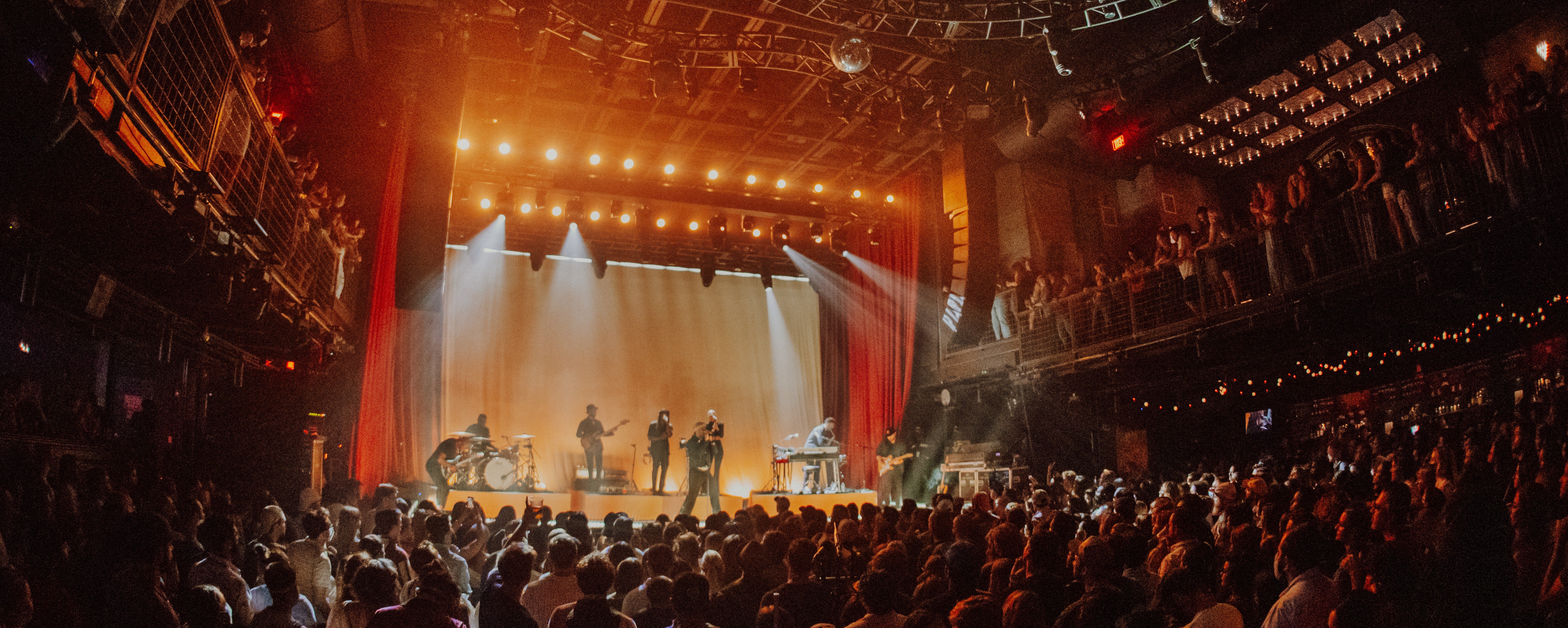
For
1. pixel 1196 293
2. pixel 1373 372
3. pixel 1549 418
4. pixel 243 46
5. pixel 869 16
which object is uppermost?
pixel 869 16

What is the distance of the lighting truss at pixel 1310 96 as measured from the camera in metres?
12.0

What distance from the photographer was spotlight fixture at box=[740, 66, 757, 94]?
1125 centimetres

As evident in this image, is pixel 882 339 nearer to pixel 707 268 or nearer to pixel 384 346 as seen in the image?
pixel 707 268

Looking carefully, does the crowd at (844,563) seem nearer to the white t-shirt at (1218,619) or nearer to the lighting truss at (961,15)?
the white t-shirt at (1218,619)

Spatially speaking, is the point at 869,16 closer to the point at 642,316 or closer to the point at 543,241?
the point at 543,241

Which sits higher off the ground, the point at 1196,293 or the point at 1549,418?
the point at 1196,293

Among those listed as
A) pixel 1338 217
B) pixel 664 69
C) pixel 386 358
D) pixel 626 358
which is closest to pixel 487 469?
pixel 386 358

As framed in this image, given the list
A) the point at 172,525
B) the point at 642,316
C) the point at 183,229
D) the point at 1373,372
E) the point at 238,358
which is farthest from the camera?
the point at 642,316

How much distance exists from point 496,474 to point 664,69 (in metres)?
6.73

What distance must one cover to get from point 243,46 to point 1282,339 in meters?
11.4

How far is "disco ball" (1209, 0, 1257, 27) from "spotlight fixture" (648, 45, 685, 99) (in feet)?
19.9

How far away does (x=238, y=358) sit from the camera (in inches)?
403

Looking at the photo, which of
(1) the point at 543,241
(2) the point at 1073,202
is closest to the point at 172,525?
(1) the point at 543,241

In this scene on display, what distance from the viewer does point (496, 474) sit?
13.3 meters
